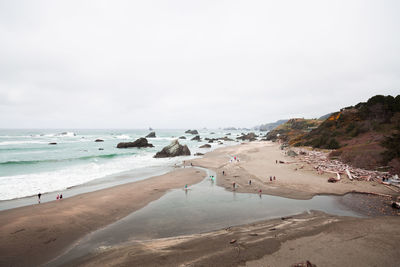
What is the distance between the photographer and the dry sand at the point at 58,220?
874 centimetres

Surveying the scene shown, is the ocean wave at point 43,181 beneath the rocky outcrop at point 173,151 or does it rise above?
beneath

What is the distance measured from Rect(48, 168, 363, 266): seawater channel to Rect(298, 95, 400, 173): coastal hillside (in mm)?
14460

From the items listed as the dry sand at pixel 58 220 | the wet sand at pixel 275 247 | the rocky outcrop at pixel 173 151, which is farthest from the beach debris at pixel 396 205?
the rocky outcrop at pixel 173 151

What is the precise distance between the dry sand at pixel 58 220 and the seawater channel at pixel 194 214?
1.02m

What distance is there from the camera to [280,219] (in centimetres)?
1105

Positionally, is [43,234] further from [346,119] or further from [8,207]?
[346,119]

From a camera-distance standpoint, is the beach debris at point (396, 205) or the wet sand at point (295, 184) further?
the wet sand at point (295, 184)

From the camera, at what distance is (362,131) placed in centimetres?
3500

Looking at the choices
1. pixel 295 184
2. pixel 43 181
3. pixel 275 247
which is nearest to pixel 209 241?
pixel 275 247

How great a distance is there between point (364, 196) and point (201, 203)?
47.3 feet

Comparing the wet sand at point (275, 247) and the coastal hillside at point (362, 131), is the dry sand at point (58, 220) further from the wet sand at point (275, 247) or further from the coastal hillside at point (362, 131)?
the coastal hillside at point (362, 131)

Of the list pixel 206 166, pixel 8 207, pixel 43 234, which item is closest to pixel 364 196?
pixel 206 166

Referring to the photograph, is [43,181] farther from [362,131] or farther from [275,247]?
[362,131]

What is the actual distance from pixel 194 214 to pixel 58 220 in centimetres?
976
